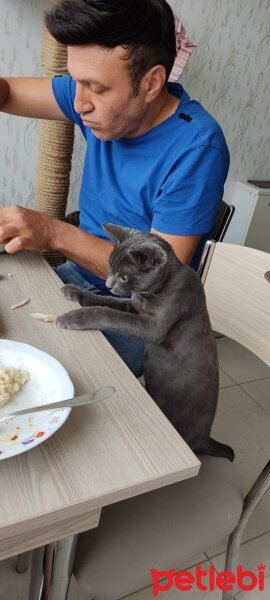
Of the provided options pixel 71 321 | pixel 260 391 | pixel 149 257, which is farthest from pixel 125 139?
pixel 260 391

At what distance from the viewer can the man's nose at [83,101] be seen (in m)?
0.80

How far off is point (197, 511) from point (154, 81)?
2.55ft

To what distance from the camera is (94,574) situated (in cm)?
59

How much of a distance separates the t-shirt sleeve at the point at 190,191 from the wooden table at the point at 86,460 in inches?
14.9

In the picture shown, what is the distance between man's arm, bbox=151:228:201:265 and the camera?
877 millimetres

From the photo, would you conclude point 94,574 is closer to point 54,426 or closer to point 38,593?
point 38,593

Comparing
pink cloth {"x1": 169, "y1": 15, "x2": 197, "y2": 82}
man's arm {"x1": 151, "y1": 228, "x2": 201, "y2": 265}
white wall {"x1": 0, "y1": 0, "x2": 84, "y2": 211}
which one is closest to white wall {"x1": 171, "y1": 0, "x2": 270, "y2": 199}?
pink cloth {"x1": 169, "y1": 15, "x2": 197, "y2": 82}

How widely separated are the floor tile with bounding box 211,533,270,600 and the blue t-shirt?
75cm

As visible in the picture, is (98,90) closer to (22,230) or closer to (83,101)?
(83,101)

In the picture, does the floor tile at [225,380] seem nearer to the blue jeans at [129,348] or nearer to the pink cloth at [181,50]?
the blue jeans at [129,348]

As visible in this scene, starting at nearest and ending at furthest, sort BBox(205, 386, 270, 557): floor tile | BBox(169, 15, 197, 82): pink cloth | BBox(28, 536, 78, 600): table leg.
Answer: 1. BBox(28, 536, 78, 600): table leg
2. BBox(205, 386, 270, 557): floor tile
3. BBox(169, 15, 197, 82): pink cloth

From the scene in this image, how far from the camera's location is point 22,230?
77 cm

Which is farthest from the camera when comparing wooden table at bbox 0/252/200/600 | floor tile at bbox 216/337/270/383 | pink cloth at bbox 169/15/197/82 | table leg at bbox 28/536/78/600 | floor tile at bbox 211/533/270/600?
floor tile at bbox 216/337/270/383

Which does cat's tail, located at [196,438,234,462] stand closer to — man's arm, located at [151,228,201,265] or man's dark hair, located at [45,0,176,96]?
man's arm, located at [151,228,201,265]
